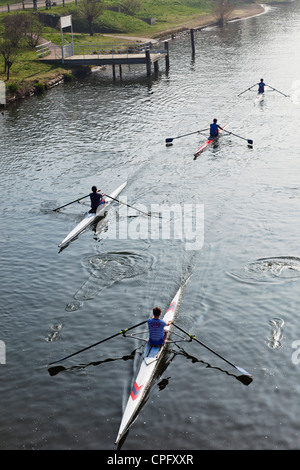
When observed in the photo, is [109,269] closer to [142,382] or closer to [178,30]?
[142,382]

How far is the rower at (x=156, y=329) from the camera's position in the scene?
63.2 feet

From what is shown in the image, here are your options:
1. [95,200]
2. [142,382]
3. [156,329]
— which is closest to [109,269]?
[95,200]

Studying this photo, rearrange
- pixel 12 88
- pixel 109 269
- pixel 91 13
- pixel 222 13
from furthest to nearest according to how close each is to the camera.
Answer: pixel 222 13, pixel 91 13, pixel 12 88, pixel 109 269

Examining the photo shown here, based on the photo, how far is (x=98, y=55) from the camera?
68.7 metres

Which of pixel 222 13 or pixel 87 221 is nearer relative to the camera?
pixel 87 221

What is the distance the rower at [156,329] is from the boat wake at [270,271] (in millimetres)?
6300

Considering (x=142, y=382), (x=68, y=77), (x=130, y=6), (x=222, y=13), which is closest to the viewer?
(x=142, y=382)

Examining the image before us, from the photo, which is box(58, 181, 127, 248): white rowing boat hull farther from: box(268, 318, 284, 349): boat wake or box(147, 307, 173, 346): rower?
box(268, 318, 284, 349): boat wake

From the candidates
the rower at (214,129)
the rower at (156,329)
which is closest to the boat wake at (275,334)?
the rower at (156,329)

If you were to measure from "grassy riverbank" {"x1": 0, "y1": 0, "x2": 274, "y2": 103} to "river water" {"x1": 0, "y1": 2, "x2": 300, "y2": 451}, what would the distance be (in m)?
12.4

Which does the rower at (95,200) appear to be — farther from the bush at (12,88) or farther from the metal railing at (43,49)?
the metal railing at (43,49)

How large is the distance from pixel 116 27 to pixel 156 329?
8266 cm

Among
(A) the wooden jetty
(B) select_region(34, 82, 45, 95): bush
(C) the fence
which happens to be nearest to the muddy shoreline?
(B) select_region(34, 82, 45, 95): bush
